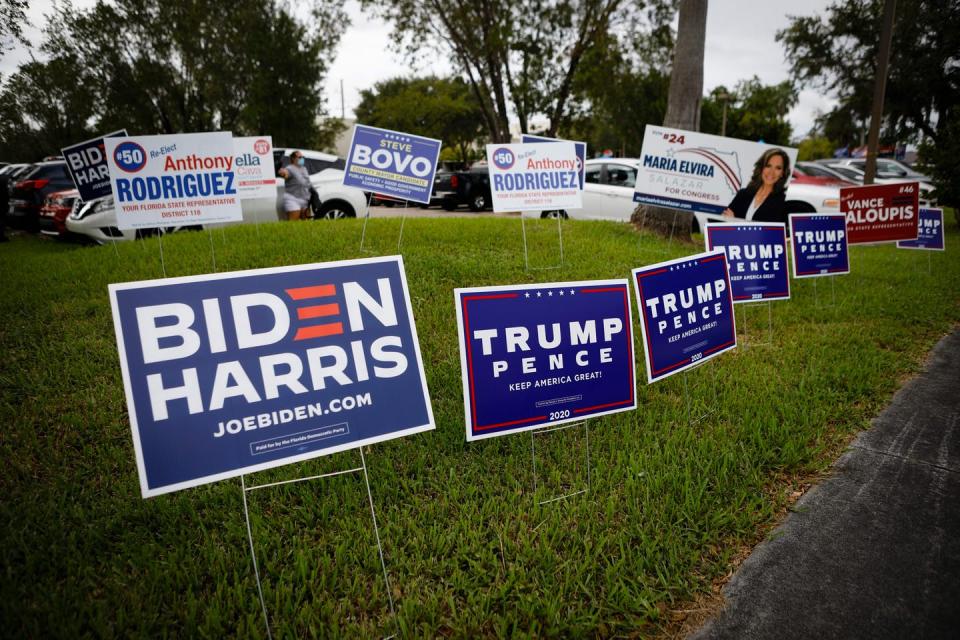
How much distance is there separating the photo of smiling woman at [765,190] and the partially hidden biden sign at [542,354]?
612 centimetres

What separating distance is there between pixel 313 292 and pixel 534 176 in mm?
5566

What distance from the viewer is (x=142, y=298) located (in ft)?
6.67

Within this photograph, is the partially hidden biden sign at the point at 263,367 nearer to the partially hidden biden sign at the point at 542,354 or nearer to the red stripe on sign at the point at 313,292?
the red stripe on sign at the point at 313,292

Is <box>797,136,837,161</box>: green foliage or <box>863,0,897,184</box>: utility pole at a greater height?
<box>797,136,837,161</box>: green foliage

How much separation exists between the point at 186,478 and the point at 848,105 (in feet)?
123

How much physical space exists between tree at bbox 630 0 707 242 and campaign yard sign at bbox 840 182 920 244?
2.53 meters

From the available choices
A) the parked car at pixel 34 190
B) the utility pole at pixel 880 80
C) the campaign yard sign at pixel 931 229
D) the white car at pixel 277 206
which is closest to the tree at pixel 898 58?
the utility pole at pixel 880 80

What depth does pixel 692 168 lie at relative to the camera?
7891mm

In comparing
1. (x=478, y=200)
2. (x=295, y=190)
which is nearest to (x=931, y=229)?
(x=295, y=190)

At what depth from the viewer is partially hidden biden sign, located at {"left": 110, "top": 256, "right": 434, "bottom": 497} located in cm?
201

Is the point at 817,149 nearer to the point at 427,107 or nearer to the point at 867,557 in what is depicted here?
the point at 427,107

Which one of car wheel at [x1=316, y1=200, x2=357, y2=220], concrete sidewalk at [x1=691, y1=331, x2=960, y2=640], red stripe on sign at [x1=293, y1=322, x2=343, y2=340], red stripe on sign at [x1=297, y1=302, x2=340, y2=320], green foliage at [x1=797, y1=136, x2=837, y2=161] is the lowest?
concrete sidewalk at [x1=691, y1=331, x2=960, y2=640]

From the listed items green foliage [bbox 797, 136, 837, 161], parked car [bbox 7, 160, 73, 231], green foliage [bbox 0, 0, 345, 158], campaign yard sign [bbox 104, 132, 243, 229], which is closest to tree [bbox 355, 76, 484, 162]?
green foliage [bbox 0, 0, 345, 158]

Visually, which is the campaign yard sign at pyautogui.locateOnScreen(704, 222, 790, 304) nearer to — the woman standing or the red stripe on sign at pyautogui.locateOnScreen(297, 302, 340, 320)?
the red stripe on sign at pyautogui.locateOnScreen(297, 302, 340, 320)
